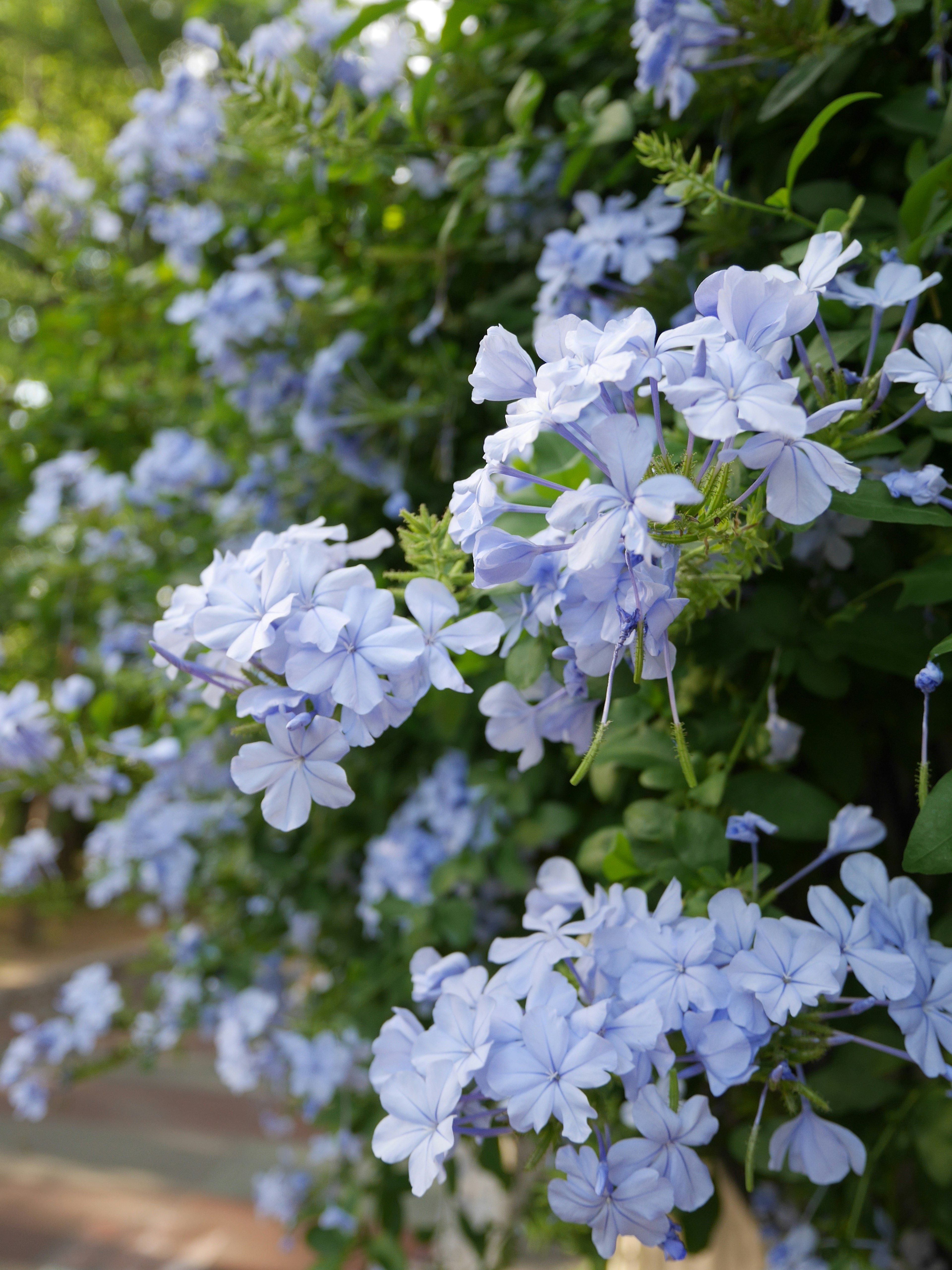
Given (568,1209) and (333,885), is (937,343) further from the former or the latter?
(333,885)

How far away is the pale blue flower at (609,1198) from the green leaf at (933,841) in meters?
0.17

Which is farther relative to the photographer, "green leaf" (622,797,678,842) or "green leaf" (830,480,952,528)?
"green leaf" (622,797,678,842)

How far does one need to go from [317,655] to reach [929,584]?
0.33 meters

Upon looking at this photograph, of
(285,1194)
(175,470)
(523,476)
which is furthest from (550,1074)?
(285,1194)

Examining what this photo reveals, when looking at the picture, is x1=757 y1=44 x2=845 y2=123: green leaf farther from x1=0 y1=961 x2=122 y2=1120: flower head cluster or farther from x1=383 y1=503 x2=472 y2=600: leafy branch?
x1=0 y1=961 x2=122 y2=1120: flower head cluster

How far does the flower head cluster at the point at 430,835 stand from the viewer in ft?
2.85

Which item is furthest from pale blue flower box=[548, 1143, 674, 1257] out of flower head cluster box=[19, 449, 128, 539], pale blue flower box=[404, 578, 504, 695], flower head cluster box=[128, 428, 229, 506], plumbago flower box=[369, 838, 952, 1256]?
flower head cluster box=[19, 449, 128, 539]

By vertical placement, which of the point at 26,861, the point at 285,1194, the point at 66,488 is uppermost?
the point at 66,488

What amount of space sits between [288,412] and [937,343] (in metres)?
0.79

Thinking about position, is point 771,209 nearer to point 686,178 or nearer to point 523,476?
point 686,178

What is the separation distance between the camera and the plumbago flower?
0.38 metres

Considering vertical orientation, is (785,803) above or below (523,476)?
below

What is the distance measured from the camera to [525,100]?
715 millimetres

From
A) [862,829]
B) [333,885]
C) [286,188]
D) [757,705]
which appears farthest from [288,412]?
[862,829]
